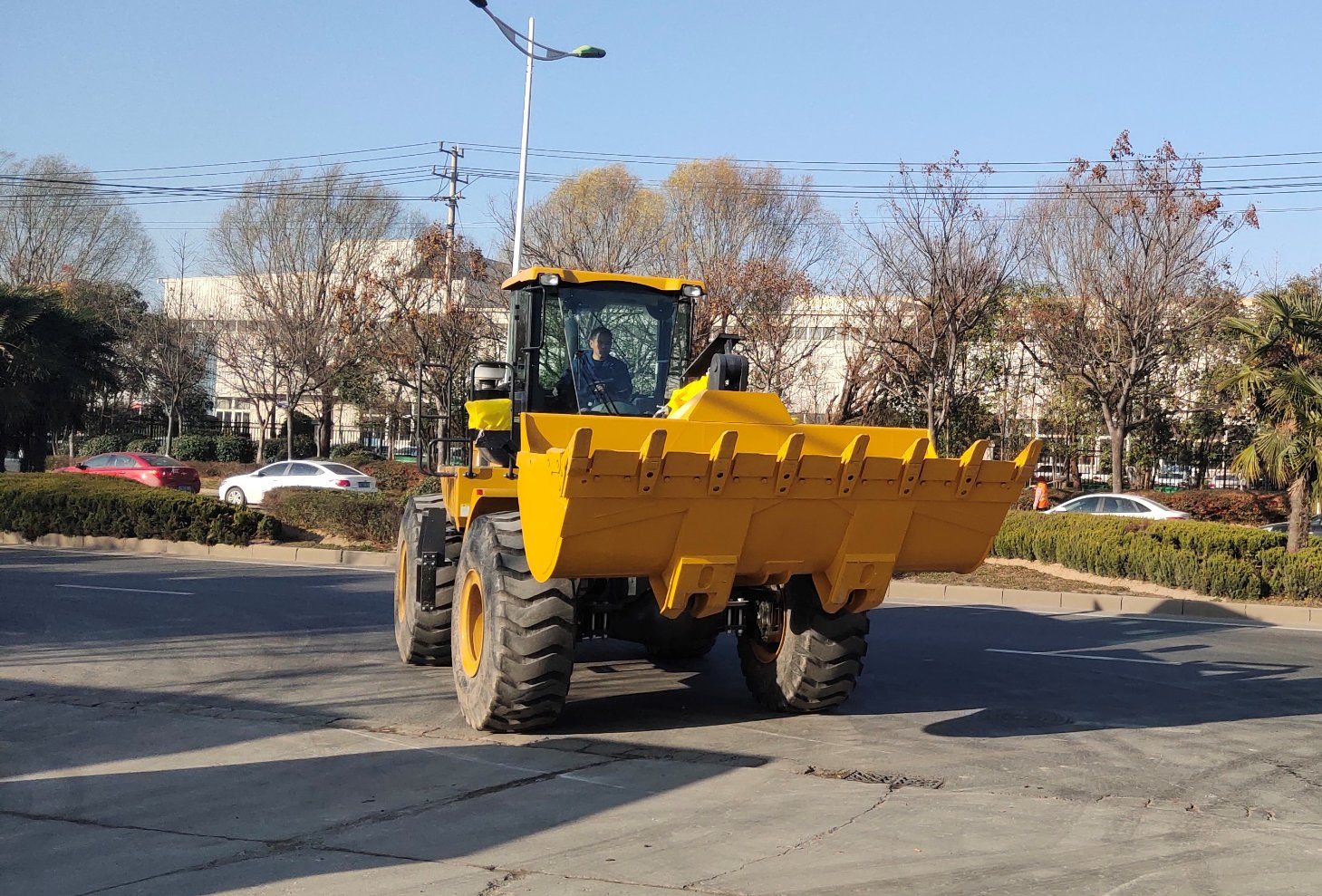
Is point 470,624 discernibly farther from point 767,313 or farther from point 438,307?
point 438,307

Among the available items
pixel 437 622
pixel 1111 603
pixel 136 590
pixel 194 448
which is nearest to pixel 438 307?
pixel 194 448

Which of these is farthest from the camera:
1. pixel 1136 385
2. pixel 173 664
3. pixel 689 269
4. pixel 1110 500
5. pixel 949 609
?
pixel 689 269

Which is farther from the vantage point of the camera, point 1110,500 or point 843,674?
point 1110,500

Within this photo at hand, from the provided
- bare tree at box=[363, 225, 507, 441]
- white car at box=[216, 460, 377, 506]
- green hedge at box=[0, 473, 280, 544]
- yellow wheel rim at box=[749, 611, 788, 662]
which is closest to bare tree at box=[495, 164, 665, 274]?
bare tree at box=[363, 225, 507, 441]

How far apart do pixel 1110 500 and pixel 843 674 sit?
1937 centimetres

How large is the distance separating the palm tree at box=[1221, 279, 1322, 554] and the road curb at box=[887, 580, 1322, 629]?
164cm

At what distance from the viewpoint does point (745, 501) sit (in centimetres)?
705

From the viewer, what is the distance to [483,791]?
654 centimetres

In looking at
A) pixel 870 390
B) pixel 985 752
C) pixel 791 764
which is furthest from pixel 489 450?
pixel 870 390

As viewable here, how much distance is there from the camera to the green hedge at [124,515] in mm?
21109

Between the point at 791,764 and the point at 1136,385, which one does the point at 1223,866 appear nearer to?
the point at 791,764

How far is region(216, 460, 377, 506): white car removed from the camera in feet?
99.7

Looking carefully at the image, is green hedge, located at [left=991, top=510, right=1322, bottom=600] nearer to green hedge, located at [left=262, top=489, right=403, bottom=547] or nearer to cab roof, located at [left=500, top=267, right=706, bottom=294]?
green hedge, located at [left=262, top=489, right=403, bottom=547]

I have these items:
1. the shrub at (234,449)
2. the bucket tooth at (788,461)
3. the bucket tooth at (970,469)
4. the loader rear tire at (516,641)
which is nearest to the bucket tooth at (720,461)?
the bucket tooth at (788,461)
